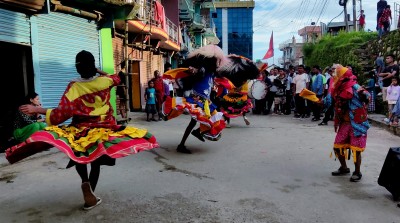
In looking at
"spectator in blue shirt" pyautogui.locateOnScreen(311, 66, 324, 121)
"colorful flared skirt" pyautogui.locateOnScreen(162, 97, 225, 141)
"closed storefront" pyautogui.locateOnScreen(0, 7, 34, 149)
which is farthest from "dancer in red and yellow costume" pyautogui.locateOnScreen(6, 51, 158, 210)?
"spectator in blue shirt" pyautogui.locateOnScreen(311, 66, 324, 121)

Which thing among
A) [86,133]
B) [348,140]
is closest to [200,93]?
[348,140]

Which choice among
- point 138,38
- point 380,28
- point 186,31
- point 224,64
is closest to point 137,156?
point 224,64

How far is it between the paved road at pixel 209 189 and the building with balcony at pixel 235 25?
4992 cm

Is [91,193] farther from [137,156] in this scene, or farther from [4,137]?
[4,137]

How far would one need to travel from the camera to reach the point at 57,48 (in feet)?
28.3

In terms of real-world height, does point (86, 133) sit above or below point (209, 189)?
above

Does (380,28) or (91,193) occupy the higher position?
(380,28)

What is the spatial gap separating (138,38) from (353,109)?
457 inches

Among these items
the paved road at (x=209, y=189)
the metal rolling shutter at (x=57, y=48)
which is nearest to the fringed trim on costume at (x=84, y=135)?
the paved road at (x=209, y=189)

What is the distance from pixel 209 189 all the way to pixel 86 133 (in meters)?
1.66

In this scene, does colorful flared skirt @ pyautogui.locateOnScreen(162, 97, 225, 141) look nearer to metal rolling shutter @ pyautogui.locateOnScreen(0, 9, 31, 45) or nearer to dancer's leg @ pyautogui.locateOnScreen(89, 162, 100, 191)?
dancer's leg @ pyautogui.locateOnScreen(89, 162, 100, 191)

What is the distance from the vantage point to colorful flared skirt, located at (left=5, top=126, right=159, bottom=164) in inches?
136

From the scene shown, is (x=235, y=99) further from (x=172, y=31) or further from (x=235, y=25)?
(x=235, y=25)

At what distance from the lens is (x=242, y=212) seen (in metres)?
3.77
